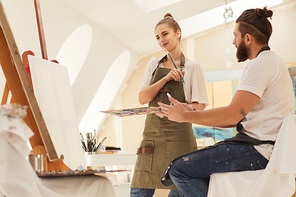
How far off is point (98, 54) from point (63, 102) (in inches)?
78.9

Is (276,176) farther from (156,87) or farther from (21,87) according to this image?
(21,87)

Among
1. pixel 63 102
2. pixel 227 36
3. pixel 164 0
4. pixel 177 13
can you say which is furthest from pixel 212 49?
pixel 63 102

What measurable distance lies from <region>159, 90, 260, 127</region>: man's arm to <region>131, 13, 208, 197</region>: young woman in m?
0.29

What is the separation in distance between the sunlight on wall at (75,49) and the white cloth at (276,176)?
8.54 feet

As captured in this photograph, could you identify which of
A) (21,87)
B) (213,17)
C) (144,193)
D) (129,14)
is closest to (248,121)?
(144,193)

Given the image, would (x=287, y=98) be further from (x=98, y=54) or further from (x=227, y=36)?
(x=227, y=36)

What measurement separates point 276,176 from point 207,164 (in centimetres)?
29

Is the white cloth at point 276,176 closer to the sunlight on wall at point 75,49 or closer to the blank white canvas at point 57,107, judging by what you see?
the blank white canvas at point 57,107

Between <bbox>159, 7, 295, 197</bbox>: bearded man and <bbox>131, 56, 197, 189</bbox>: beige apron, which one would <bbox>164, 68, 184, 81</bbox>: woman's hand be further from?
<bbox>159, 7, 295, 197</bbox>: bearded man

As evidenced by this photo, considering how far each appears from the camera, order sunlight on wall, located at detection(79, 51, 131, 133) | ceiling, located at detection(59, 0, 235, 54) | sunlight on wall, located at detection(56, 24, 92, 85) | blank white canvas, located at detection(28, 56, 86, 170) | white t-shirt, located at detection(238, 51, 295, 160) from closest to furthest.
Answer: white t-shirt, located at detection(238, 51, 295, 160) → blank white canvas, located at detection(28, 56, 86, 170) → ceiling, located at detection(59, 0, 235, 54) → sunlight on wall, located at detection(56, 24, 92, 85) → sunlight on wall, located at detection(79, 51, 131, 133)

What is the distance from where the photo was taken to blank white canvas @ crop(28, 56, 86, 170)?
5.67ft

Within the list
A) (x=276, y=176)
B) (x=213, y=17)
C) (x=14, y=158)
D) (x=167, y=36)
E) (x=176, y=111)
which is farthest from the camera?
(x=213, y=17)

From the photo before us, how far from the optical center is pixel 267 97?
54.4 inches

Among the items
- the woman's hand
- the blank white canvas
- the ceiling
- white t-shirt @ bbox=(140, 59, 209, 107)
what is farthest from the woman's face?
the ceiling
